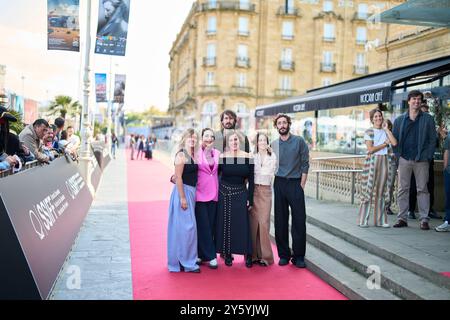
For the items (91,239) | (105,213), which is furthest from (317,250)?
(105,213)

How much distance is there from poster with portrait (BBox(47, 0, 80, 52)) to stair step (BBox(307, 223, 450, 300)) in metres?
8.35

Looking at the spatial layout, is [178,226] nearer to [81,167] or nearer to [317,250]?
[317,250]

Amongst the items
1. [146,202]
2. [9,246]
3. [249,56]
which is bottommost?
[146,202]

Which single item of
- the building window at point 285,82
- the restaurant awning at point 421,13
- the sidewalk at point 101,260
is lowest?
the sidewalk at point 101,260

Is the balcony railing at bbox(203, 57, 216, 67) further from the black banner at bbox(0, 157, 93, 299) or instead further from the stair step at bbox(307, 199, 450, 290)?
the black banner at bbox(0, 157, 93, 299)

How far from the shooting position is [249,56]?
56750mm

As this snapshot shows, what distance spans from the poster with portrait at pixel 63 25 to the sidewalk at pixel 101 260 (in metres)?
4.37

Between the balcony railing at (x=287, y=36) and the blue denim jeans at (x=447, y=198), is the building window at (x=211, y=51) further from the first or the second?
the blue denim jeans at (x=447, y=198)

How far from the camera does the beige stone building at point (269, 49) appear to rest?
184 ft

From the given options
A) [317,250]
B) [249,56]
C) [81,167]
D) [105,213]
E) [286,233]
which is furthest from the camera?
[249,56]

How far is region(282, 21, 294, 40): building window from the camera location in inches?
2255

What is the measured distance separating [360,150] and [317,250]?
27.6 feet

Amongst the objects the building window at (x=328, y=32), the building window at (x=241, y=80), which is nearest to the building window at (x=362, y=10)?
the building window at (x=328, y=32)
